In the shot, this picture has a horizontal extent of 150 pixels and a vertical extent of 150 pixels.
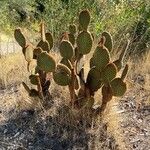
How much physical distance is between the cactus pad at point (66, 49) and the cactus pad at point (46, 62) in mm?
132

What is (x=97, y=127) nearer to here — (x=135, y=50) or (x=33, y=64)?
(x=33, y=64)

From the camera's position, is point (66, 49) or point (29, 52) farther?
point (29, 52)

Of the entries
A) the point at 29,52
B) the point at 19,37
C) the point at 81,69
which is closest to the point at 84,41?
the point at 81,69

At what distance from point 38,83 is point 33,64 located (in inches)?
14.8

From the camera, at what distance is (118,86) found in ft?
14.7

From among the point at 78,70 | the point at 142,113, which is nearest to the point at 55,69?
the point at 78,70

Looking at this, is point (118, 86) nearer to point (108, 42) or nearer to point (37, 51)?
point (108, 42)

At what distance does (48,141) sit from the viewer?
4.68m

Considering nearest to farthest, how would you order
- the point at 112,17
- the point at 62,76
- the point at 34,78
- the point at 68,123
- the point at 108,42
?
the point at 62,76
the point at 68,123
the point at 108,42
the point at 34,78
the point at 112,17

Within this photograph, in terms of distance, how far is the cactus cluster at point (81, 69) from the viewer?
449 centimetres

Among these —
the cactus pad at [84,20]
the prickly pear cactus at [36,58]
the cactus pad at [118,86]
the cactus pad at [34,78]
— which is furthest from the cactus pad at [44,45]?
the cactus pad at [118,86]

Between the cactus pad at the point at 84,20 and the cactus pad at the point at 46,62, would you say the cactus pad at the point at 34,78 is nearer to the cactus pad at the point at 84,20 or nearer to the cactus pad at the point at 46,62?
the cactus pad at the point at 46,62

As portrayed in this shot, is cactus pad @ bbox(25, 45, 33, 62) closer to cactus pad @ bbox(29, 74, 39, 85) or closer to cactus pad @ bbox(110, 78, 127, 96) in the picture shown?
cactus pad @ bbox(29, 74, 39, 85)

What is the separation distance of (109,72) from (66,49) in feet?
1.48
